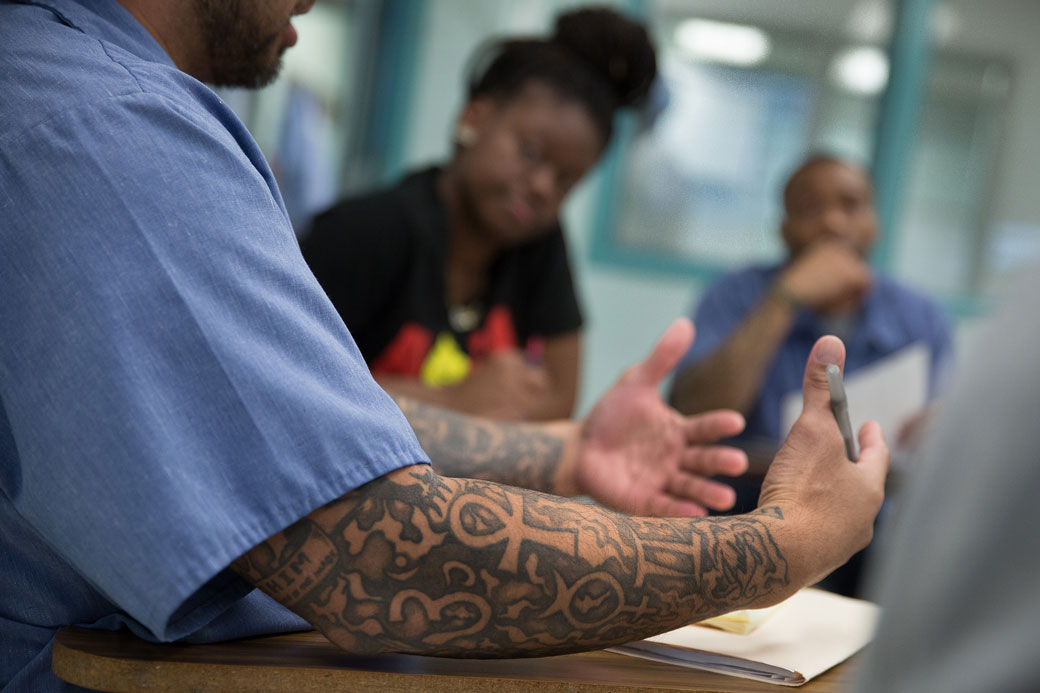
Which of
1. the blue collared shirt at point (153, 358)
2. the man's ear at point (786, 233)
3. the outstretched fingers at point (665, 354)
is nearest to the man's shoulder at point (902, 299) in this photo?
the man's ear at point (786, 233)

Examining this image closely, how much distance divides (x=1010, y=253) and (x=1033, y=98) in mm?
542

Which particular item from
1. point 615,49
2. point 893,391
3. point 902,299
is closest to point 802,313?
point 902,299

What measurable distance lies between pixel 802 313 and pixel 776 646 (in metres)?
1.63

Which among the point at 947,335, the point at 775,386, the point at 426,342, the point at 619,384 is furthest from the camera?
the point at 947,335

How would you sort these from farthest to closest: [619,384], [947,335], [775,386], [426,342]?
[947,335] → [775,386] → [426,342] → [619,384]

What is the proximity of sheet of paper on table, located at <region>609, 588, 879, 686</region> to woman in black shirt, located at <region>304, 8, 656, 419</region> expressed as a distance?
0.96 meters

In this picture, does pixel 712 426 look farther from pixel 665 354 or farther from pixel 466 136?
pixel 466 136

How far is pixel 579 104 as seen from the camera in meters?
2.05

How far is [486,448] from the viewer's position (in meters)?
1.23

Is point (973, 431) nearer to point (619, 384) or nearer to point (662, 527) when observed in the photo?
point (662, 527)

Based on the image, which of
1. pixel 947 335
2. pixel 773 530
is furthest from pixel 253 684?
pixel 947 335

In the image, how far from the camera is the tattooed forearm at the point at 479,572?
2.20ft

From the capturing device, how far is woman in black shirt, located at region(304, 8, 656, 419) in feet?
6.30

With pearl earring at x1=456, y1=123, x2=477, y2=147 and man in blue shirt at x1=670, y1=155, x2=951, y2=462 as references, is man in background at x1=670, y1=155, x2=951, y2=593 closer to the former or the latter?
man in blue shirt at x1=670, y1=155, x2=951, y2=462
